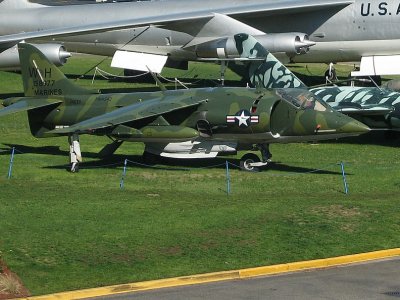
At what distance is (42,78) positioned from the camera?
80.6 ft

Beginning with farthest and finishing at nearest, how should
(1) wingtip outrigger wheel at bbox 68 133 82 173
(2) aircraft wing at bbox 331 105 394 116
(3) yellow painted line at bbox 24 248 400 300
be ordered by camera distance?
1. (2) aircraft wing at bbox 331 105 394 116
2. (1) wingtip outrigger wheel at bbox 68 133 82 173
3. (3) yellow painted line at bbox 24 248 400 300

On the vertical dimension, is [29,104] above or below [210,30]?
above

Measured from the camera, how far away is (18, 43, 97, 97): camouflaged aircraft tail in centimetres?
2453

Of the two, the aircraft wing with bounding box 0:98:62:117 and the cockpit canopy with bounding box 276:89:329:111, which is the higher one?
the cockpit canopy with bounding box 276:89:329:111

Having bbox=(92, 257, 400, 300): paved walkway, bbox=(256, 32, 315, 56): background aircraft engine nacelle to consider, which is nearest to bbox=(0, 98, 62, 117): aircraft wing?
bbox=(92, 257, 400, 300): paved walkway

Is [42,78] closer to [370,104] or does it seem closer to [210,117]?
[210,117]

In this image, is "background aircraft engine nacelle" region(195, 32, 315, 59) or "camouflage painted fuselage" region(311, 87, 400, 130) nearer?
"camouflage painted fuselage" region(311, 87, 400, 130)

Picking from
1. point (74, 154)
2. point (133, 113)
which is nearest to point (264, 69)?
point (133, 113)

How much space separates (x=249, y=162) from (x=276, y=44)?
14.6m

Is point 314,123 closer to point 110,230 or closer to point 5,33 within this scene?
point 110,230

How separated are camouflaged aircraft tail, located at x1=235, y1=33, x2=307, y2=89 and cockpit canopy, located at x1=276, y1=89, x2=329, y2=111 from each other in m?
3.95

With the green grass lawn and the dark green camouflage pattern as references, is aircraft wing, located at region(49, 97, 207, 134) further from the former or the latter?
the green grass lawn

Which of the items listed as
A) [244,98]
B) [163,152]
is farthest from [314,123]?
[163,152]

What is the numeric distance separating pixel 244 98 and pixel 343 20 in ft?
54.1
